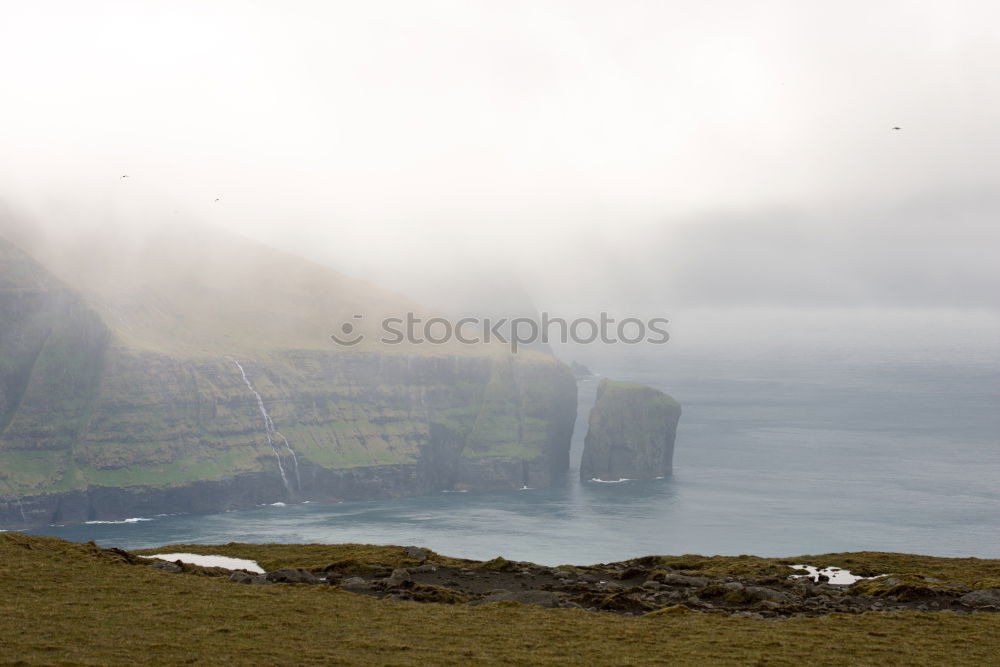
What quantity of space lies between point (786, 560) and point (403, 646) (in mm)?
30561

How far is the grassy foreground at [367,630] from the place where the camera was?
29188 millimetres

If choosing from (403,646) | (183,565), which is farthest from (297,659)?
(183,565)

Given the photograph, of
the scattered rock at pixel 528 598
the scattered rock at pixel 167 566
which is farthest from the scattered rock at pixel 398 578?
the scattered rock at pixel 167 566

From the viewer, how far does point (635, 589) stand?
42.6 metres

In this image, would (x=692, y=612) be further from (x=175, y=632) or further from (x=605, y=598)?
(x=175, y=632)

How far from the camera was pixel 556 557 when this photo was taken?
18825 cm

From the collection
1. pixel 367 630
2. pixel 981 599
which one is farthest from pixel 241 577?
pixel 981 599

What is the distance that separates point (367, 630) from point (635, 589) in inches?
572

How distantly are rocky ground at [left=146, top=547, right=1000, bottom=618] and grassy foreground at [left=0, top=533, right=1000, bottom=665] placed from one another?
1.79 m

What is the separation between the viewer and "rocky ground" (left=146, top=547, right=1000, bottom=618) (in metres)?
39.2

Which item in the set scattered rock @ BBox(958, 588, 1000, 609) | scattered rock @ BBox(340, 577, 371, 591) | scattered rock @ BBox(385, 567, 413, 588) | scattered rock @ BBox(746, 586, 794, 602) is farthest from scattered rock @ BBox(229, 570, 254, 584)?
scattered rock @ BBox(958, 588, 1000, 609)

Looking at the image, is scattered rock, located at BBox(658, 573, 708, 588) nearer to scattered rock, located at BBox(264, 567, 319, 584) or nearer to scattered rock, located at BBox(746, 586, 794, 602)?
scattered rock, located at BBox(746, 586, 794, 602)

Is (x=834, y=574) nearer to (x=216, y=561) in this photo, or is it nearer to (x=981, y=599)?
(x=981, y=599)

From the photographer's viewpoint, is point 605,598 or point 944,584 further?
point 944,584
